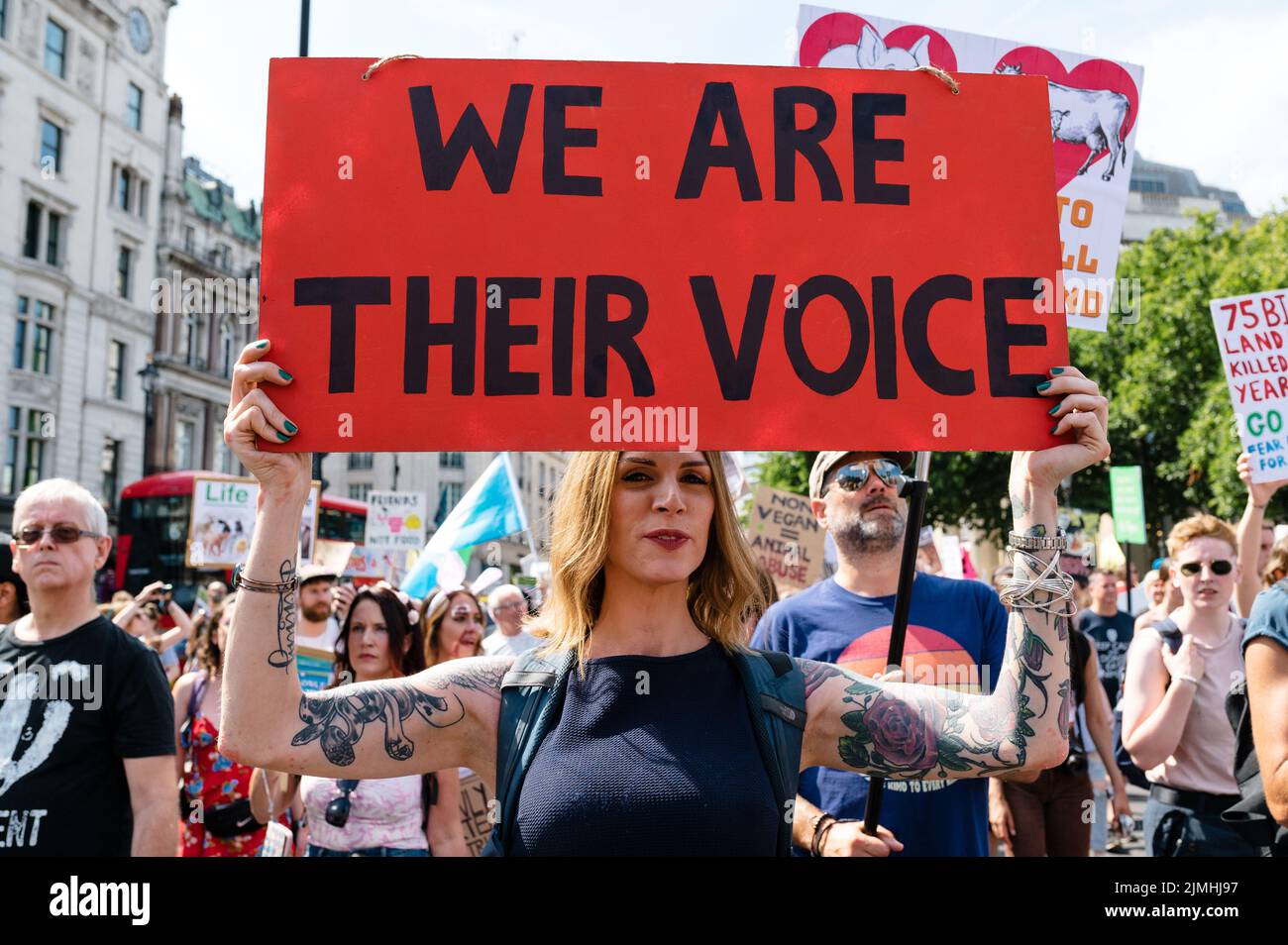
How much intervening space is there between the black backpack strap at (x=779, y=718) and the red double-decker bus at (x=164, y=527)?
23.0m

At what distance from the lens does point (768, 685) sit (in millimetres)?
2490

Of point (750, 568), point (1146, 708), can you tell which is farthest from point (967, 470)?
point (750, 568)

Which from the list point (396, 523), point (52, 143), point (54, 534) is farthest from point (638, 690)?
point (52, 143)

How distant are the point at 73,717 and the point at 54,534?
0.60 meters

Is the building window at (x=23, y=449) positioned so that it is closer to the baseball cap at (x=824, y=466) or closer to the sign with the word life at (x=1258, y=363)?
the baseball cap at (x=824, y=466)

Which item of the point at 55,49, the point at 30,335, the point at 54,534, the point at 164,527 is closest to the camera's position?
the point at 54,534

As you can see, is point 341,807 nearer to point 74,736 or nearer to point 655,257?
point 74,736

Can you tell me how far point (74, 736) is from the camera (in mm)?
3516

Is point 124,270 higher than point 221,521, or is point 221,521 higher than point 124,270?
point 124,270

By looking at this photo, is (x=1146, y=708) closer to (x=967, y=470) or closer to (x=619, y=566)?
(x=619, y=566)

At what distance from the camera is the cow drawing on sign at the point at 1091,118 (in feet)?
13.7

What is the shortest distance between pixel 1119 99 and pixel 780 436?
101 inches

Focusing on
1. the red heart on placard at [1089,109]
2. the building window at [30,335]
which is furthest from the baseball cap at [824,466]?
the building window at [30,335]
